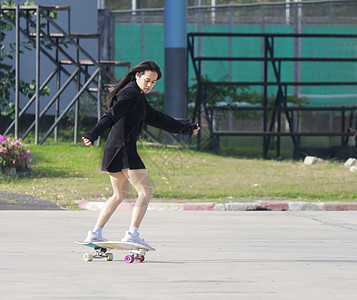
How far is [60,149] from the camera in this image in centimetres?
1625

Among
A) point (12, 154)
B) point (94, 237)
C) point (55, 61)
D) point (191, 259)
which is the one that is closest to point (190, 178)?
point (12, 154)

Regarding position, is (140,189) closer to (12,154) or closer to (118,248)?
(118,248)

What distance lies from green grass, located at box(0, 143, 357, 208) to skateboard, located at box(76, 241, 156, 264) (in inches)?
183

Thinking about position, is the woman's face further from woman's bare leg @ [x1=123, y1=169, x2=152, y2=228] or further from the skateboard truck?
the skateboard truck

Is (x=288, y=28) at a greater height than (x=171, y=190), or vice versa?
(x=288, y=28)

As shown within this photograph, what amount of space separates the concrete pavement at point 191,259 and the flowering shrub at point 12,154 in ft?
7.63

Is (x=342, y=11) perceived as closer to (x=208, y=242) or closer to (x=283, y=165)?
(x=283, y=165)

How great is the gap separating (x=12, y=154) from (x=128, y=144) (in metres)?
6.60

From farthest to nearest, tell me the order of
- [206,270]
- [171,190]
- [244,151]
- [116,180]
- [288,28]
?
[288,28] → [244,151] → [171,190] → [116,180] → [206,270]

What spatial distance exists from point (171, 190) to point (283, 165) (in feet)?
13.3

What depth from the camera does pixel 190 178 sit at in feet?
46.0

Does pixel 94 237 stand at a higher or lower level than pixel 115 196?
lower

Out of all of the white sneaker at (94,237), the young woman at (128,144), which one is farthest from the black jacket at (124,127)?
the white sneaker at (94,237)

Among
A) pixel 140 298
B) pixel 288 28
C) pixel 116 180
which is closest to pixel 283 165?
pixel 288 28
